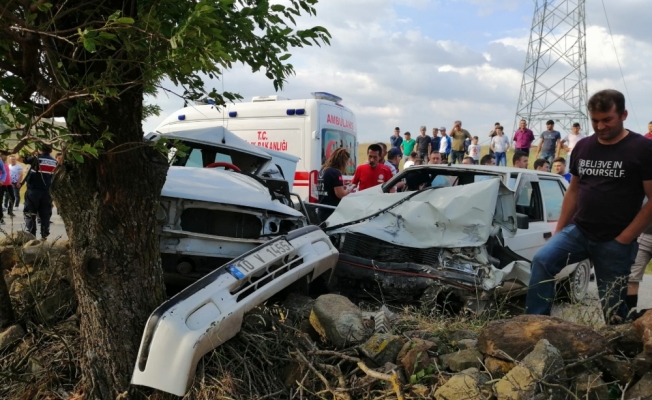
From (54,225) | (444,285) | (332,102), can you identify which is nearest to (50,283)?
(444,285)

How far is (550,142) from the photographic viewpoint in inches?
546

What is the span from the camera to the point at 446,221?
5.30 m

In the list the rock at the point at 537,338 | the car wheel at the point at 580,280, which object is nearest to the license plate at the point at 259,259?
the rock at the point at 537,338

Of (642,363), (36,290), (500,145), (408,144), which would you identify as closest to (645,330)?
(642,363)

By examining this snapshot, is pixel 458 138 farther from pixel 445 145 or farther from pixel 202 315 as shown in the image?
pixel 202 315

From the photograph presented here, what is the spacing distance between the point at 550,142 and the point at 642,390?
39.8ft

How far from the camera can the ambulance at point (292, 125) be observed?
9836 millimetres

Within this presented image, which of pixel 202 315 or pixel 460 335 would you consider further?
pixel 460 335

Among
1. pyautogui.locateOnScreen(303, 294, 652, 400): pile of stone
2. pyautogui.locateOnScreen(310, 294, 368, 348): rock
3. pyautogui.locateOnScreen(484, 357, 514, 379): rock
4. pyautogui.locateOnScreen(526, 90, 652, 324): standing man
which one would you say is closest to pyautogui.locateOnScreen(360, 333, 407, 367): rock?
pyautogui.locateOnScreen(303, 294, 652, 400): pile of stone

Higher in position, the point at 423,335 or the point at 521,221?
the point at 521,221

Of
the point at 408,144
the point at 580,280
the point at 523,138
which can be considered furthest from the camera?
the point at 408,144

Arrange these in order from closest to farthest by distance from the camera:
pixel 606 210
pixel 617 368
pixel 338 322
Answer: pixel 617 368, pixel 338 322, pixel 606 210

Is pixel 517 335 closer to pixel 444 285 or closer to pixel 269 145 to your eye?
pixel 444 285

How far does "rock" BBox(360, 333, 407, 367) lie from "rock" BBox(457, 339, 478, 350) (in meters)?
0.32
